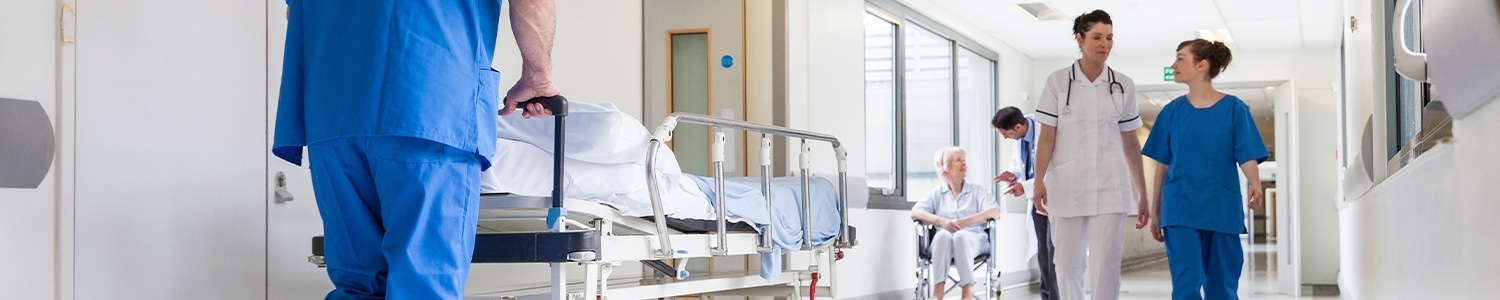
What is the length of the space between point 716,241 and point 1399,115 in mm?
1760

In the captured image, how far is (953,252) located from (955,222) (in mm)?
177

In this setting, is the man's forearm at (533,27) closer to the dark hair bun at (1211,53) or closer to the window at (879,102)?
the dark hair bun at (1211,53)

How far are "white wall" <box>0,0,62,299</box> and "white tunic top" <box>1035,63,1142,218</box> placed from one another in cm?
320

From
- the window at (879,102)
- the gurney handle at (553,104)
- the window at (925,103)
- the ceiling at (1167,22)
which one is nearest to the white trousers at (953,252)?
the window at (879,102)

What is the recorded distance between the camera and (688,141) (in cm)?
588

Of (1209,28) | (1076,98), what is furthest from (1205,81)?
(1209,28)

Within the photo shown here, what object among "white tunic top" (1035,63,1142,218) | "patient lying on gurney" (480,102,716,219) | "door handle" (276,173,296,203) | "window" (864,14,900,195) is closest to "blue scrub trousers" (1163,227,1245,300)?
"white tunic top" (1035,63,1142,218)

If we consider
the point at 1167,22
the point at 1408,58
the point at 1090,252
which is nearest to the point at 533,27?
the point at 1408,58

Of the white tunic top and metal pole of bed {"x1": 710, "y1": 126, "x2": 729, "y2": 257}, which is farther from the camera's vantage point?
the white tunic top

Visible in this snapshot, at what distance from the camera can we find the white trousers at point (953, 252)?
23.3 ft

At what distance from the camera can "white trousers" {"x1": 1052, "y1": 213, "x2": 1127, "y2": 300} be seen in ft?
14.9

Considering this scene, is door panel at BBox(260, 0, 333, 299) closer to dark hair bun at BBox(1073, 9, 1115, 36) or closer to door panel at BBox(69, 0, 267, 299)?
door panel at BBox(69, 0, 267, 299)

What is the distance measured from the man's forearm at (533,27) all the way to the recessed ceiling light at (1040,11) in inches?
242

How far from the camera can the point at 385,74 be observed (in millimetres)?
2205
